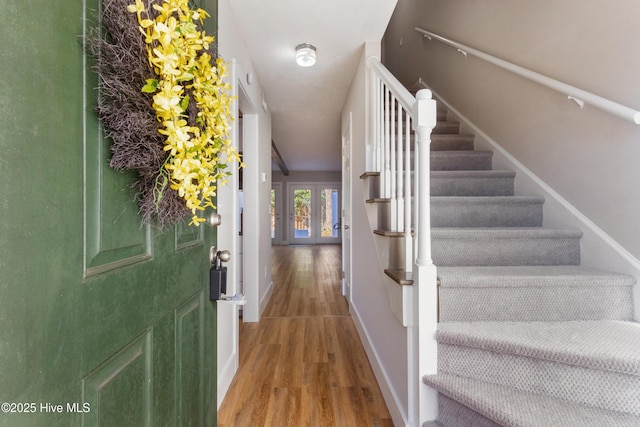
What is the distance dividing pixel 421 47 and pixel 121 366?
14.3 ft

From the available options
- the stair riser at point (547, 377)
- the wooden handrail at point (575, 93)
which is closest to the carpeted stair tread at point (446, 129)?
the wooden handrail at point (575, 93)

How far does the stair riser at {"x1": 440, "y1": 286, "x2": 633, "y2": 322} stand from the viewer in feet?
4.44

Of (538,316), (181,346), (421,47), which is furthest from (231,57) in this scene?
(421,47)

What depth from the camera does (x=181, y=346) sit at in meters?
0.85

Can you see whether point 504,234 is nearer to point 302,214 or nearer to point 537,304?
point 537,304

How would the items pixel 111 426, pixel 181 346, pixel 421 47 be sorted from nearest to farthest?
1. pixel 111 426
2. pixel 181 346
3. pixel 421 47

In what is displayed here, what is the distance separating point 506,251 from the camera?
5.49 feet

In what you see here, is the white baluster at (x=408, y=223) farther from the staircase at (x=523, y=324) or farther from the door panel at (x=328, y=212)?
the door panel at (x=328, y=212)

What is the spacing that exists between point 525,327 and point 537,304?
0.17 meters

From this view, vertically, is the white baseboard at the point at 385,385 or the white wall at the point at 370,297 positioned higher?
the white wall at the point at 370,297

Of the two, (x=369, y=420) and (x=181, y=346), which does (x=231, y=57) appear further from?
(x=369, y=420)

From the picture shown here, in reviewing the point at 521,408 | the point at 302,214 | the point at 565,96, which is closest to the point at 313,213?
the point at 302,214

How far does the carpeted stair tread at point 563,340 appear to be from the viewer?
39.7 inches

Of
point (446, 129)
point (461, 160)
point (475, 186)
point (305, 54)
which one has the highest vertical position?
point (305, 54)
